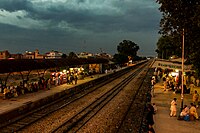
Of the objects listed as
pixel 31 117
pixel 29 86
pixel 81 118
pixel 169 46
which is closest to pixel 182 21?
pixel 81 118

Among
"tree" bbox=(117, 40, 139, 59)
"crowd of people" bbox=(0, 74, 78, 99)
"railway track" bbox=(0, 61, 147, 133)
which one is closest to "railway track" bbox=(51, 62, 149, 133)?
"railway track" bbox=(0, 61, 147, 133)

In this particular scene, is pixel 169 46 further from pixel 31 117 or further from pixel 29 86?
pixel 31 117

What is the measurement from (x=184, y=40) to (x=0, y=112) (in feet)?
48.2

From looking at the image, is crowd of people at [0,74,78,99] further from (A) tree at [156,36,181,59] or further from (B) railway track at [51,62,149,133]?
(A) tree at [156,36,181,59]

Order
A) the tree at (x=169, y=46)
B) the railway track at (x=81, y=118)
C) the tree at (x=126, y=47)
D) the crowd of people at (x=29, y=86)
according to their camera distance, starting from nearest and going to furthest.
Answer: the railway track at (x=81, y=118) < the tree at (x=169, y=46) < the crowd of people at (x=29, y=86) < the tree at (x=126, y=47)

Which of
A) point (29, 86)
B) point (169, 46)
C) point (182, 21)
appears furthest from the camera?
point (169, 46)

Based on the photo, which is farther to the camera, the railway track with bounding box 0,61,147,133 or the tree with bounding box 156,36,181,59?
the tree with bounding box 156,36,181,59

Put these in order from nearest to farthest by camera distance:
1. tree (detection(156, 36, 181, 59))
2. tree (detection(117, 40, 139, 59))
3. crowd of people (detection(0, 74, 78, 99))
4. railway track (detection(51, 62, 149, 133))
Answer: railway track (detection(51, 62, 149, 133)), tree (detection(156, 36, 181, 59)), crowd of people (detection(0, 74, 78, 99)), tree (detection(117, 40, 139, 59))

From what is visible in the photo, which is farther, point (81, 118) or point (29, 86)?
point (29, 86)

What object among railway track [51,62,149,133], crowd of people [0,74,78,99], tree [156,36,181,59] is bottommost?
railway track [51,62,149,133]

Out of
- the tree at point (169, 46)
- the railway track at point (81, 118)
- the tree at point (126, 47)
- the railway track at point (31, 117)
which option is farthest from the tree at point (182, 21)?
the tree at point (126, 47)

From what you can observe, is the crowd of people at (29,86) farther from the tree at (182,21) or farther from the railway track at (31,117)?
the tree at (182,21)

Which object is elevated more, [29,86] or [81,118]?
[29,86]

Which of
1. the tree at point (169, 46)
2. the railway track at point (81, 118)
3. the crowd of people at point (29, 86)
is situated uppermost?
the tree at point (169, 46)
